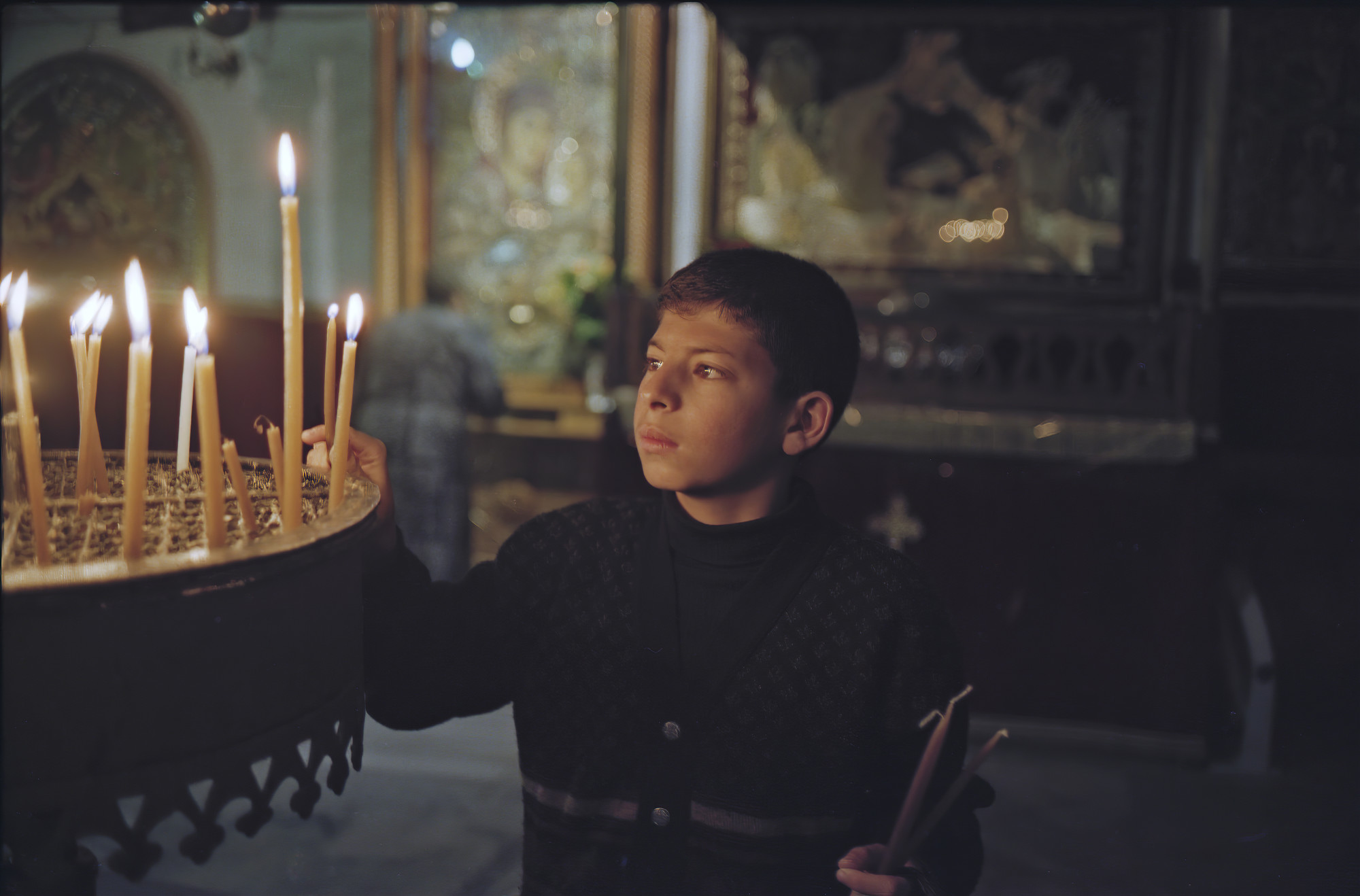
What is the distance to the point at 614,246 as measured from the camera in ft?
9.57

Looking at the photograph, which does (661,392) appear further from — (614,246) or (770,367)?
(614,246)

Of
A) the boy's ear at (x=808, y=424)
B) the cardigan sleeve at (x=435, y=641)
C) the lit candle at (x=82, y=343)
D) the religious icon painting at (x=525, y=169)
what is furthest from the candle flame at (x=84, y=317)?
the religious icon painting at (x=525, y=169)

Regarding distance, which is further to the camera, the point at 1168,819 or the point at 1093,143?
the point at 1093,143

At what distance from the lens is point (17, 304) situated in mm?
687

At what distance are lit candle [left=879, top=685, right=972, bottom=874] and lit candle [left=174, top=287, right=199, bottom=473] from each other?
2.32 feet

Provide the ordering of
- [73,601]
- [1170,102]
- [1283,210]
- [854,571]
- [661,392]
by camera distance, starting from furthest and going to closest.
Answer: [1170,102] < [1283,210] < [854,571] < [661,392] < [73,601]

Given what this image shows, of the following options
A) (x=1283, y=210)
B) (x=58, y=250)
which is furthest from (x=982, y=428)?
(x=58, y=250)

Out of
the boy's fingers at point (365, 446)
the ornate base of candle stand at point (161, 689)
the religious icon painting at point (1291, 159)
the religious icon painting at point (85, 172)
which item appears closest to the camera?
the ornate base of candle stand at point (161, 689)

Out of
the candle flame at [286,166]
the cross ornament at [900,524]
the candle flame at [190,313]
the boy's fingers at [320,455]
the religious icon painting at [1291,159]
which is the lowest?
the cross ornament at [900,524]

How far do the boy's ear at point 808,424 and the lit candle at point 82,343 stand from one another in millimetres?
647

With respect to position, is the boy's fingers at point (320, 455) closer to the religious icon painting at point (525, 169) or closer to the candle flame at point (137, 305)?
the candle flame at point (137, 305)

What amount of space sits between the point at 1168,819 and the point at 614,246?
232 cm

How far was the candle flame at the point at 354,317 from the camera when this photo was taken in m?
0.79

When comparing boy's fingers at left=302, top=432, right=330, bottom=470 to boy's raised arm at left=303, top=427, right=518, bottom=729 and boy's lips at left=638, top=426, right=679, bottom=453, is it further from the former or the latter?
boy's lips at left=638, top=426, right=679, bottom=453
